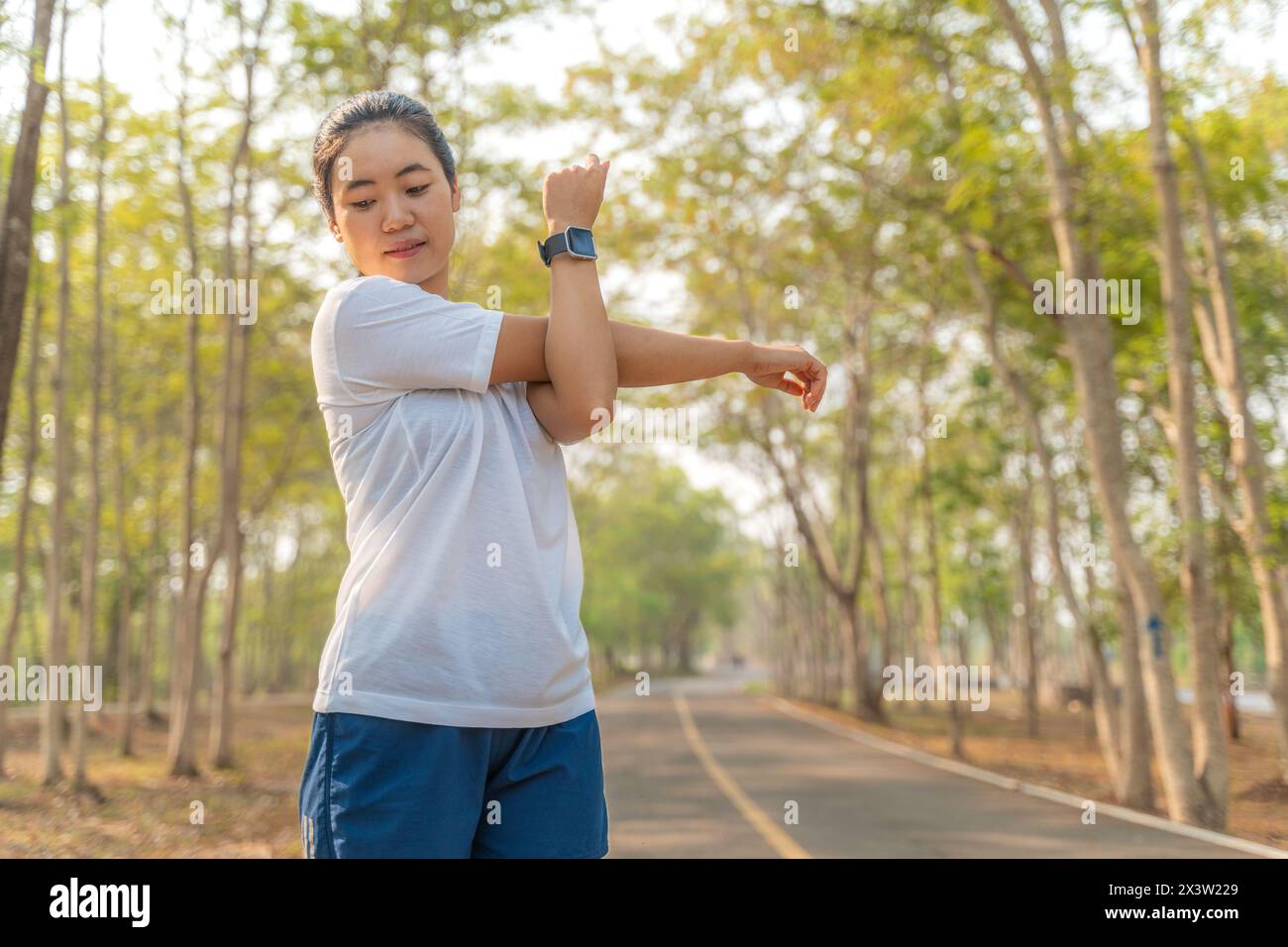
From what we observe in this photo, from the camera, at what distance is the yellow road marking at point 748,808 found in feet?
25.7

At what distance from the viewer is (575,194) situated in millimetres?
1744

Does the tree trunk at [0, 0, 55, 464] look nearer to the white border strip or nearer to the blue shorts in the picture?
the blue shorts

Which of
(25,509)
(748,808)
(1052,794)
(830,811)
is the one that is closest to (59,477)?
(25,509)

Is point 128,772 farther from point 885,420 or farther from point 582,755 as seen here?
point 885,420

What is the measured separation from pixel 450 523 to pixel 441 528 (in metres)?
0.02

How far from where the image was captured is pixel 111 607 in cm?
2781

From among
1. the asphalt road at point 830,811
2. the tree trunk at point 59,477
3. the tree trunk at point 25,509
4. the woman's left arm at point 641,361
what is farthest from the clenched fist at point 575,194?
the tree trunk at point 25,509

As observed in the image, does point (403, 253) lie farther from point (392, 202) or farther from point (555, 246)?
point (555, 246)

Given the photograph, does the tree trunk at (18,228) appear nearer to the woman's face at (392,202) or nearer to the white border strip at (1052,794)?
the woman's face at (392,202)

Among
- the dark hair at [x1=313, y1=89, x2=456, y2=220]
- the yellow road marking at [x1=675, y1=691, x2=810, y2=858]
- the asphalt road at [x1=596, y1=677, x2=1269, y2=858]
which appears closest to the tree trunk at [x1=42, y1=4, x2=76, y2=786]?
the asphalt road at [x1=596, y1=677, x2=1269, y2=858]

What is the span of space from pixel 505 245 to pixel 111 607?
54.7 ft

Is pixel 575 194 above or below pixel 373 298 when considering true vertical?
above
